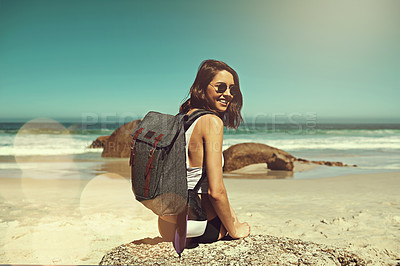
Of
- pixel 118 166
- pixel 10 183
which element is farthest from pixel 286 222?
pixel 118 166

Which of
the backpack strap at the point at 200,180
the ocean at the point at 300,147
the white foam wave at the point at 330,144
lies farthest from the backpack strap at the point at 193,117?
the white foam wave at the point at 330,144

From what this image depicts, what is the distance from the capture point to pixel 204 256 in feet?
8.33

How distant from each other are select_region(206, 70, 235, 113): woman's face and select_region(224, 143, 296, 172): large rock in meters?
7.04

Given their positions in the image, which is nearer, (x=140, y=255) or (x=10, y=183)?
(x=140, y=255)

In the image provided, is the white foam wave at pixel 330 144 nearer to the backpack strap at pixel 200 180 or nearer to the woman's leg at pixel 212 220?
the woman's leg at pixel 212 220

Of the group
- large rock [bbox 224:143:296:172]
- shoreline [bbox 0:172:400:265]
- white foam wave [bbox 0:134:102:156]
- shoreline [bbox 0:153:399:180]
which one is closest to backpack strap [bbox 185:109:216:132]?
shoreline [bbox 0:172:400:265]

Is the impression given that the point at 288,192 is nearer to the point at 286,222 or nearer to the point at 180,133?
the point at 286,222

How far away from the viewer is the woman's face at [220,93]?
2631mm

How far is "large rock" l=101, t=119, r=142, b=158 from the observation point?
43.2ft

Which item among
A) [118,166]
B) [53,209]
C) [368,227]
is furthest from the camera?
[118,166]

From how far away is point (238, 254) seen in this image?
2.56 meters

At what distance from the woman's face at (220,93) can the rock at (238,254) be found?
1127mm

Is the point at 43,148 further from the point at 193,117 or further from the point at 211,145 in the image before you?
the point at 211,145

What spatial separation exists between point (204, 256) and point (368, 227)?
249 centimetres
